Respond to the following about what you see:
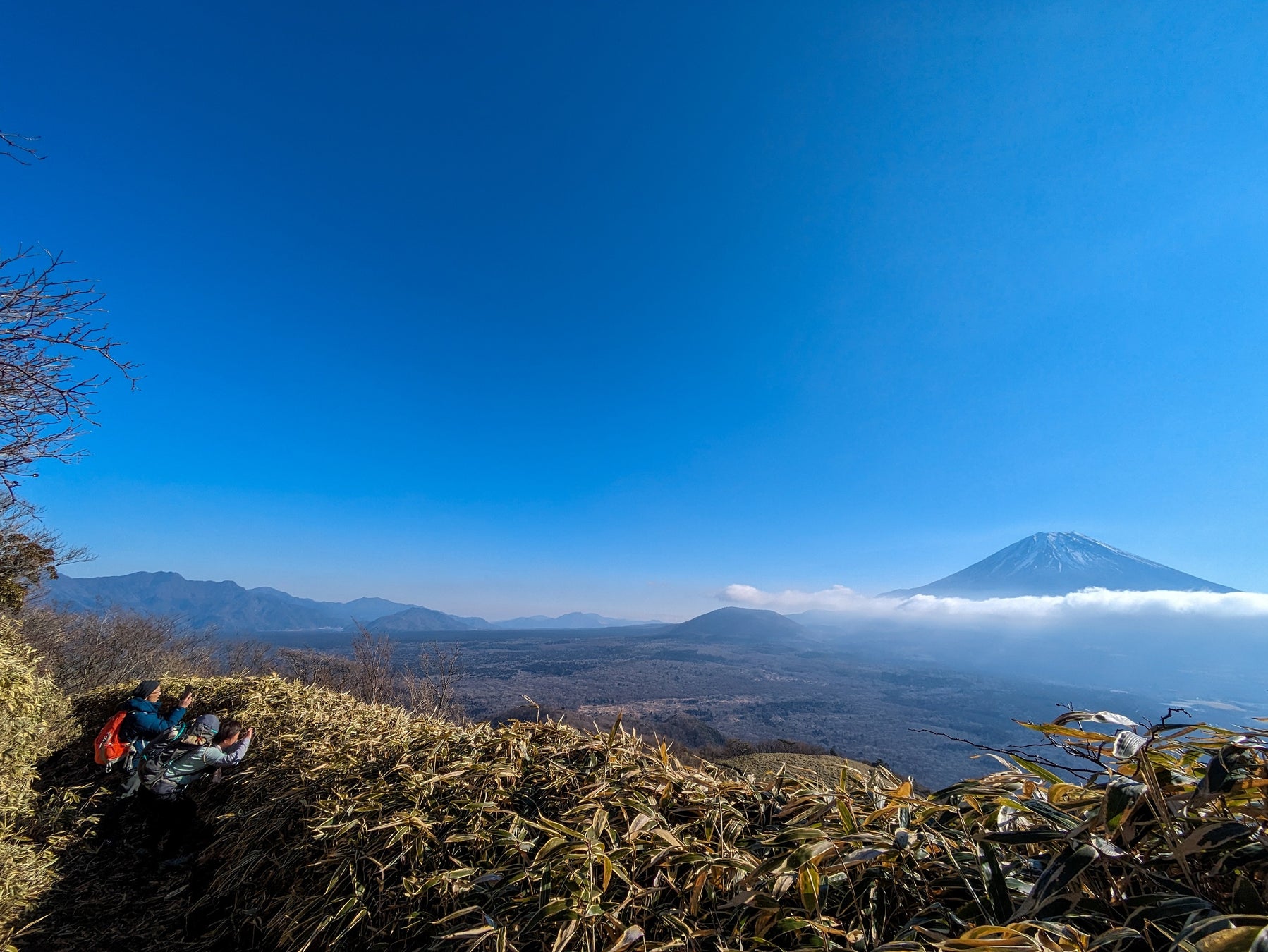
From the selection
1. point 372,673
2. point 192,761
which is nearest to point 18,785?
point 192,761

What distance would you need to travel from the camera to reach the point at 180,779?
11.7 ft

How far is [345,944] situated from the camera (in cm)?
133

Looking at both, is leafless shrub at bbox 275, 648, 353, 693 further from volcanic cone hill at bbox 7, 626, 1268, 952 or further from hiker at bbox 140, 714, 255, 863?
volcanic cone hill at bbox 7, 626, 1268, 952

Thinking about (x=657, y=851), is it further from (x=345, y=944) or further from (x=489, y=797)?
(x=345, y=944)

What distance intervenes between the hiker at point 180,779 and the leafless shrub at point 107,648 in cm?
1155

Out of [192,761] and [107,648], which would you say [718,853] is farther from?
[107,648]

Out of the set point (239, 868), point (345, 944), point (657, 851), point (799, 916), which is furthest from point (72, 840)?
point (799, 916)

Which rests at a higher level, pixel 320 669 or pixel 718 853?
pixel 718 853

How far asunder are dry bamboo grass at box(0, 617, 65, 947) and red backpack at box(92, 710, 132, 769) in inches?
18.4

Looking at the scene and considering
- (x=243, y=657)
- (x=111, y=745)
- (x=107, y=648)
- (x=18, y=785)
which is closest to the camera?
(x=18, y=785)

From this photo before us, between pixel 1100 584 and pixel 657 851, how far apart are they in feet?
865

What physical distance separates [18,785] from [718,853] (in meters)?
5.10

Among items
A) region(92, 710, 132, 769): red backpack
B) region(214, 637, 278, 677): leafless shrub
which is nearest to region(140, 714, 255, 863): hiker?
region(92, 710, 132, 769): red backpack

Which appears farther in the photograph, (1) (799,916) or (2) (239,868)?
(2) (239,868)
